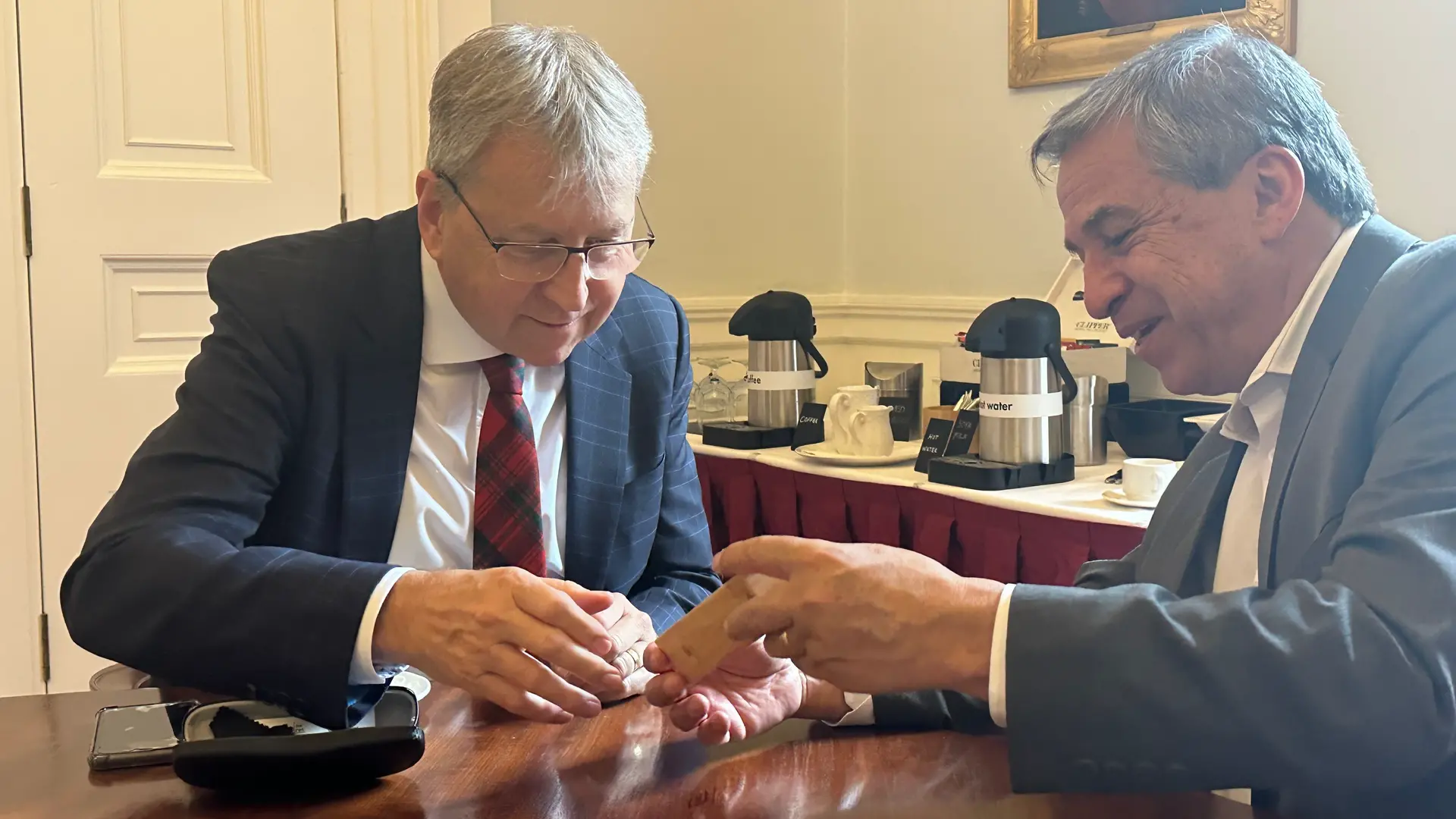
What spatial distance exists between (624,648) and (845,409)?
1.54 meters

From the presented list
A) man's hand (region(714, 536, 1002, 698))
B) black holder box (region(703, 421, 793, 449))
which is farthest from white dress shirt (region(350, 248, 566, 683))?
black holder box (region(703, 421, 793, 449))

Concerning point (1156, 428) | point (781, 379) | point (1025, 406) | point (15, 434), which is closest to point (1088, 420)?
point (1156, 428)

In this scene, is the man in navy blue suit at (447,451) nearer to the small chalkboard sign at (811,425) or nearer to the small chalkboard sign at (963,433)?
the small chalkboard sign at (963,433)

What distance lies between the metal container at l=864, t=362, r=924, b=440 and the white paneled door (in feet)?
4.96

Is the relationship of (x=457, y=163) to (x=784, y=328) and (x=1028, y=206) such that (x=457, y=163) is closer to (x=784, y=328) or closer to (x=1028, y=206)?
(x=784, y=328)

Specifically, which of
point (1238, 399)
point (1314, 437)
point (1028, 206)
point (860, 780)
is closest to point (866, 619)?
point (860, 780)

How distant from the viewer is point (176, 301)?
9.36 ft

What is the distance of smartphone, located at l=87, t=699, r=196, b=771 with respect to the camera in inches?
41.3

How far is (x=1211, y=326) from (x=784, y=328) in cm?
167

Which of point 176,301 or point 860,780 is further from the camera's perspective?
point 176,301

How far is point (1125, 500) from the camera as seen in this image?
7.14 feet

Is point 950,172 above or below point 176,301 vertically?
above

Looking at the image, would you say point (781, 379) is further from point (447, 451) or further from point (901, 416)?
point (447, 451)

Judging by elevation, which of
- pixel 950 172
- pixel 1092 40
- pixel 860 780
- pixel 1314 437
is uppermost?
pixel 1092 40
